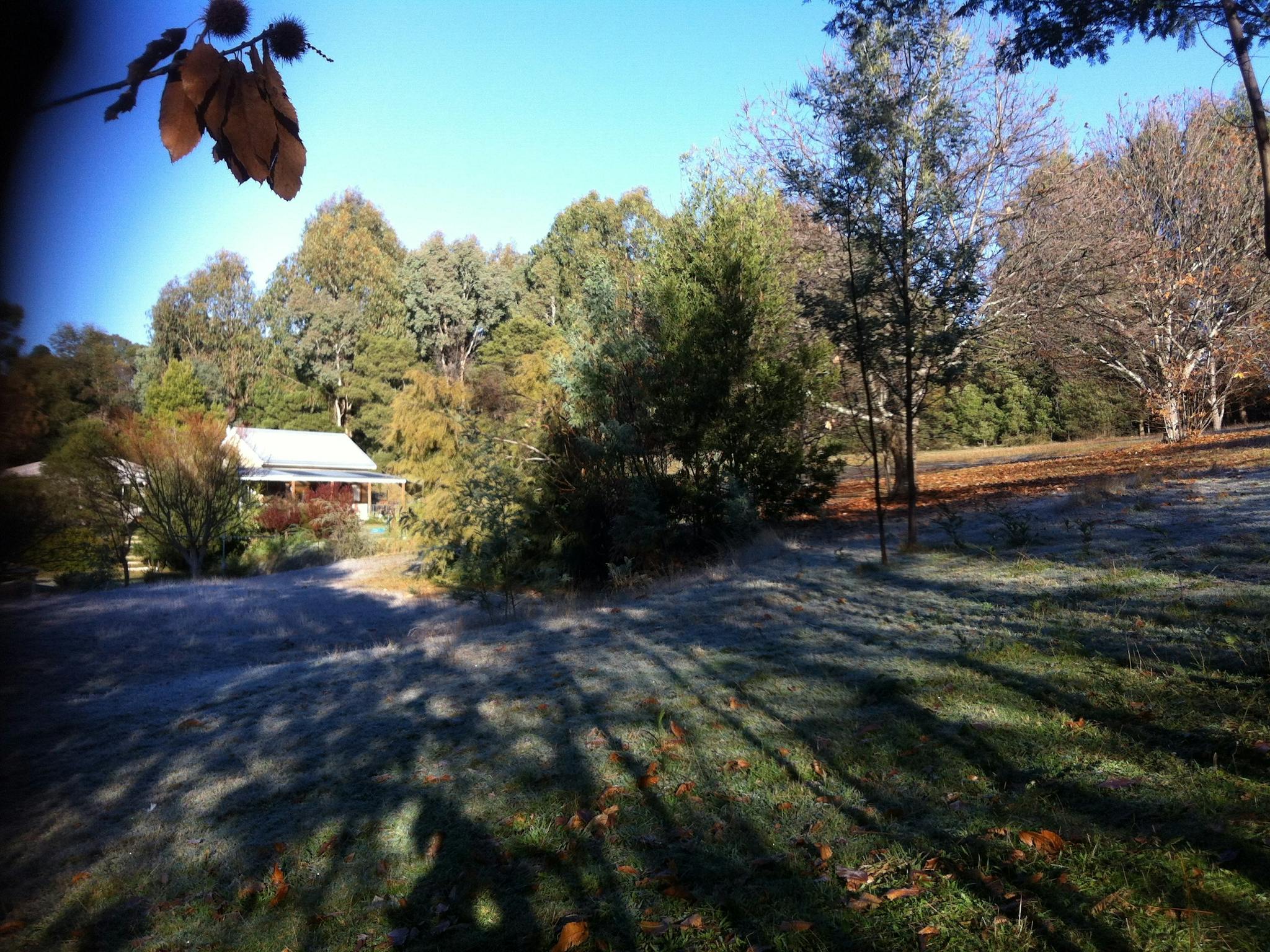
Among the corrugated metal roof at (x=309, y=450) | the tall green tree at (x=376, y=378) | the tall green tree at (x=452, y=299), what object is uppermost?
the tall green tree at (x=452, y=299)

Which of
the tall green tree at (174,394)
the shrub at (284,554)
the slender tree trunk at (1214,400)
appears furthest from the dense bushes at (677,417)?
the slender tree trunk at (1214,400)

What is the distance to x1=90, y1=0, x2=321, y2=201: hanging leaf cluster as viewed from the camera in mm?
1223

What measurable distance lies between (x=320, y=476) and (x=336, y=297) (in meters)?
22.8

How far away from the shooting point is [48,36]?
3.55 ft

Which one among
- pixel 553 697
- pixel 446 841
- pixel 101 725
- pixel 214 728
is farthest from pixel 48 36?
pixel 101 725

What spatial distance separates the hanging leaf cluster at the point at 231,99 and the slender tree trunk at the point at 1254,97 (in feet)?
19.9

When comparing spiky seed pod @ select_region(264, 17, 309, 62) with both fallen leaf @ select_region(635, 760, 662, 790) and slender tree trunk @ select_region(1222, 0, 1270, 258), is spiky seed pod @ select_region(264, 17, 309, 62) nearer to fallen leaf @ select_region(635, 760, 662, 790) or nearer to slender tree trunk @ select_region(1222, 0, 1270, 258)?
fallen leaf @ select_region(635, 760, 662, 790)

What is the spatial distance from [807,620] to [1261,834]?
4.56 m

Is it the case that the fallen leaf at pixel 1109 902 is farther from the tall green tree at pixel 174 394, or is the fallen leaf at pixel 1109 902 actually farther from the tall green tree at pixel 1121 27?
the tall green tree at pixel 174 394

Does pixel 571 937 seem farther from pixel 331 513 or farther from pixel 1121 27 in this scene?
pixel 331 513

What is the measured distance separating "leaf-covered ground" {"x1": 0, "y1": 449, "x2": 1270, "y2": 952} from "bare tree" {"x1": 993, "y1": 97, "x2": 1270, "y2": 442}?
14064 millimetres

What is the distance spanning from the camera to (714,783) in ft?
13.7

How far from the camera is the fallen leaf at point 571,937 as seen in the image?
290 cm

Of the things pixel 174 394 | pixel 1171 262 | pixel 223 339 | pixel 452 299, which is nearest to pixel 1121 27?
pixel 1171 262
